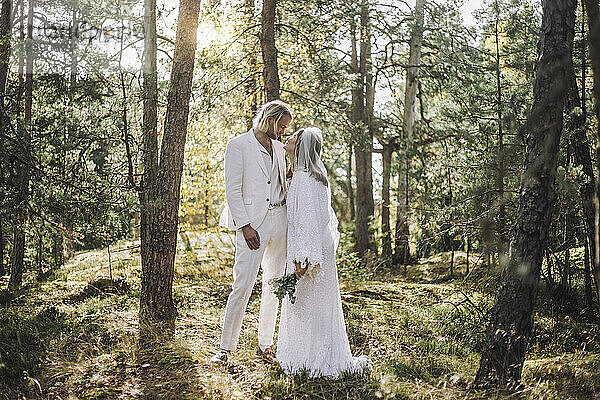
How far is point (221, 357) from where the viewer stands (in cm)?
480

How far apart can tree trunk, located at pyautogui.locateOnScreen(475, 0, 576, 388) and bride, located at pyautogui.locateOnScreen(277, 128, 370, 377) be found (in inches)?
47.6

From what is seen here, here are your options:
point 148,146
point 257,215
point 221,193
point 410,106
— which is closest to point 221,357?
point 257,215

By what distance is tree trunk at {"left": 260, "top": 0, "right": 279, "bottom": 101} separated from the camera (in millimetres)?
8257

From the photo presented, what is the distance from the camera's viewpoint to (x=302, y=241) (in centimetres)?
469

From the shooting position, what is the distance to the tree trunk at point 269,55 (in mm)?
8257

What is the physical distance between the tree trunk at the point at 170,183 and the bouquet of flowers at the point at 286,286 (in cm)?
211

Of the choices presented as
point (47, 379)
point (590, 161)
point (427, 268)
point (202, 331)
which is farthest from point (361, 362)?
point (427, 268)

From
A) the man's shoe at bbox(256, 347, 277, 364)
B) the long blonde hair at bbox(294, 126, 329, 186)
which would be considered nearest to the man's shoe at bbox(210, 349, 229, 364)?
the man's shoe at bbox(256, 347, 277, 364)

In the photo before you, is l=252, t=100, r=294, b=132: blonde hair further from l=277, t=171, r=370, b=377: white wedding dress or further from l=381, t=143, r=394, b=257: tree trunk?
l=381, t=143, r=394, b=257: tree trunk

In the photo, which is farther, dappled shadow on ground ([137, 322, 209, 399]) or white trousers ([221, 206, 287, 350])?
white trousers ([221, 206, 287, 350])

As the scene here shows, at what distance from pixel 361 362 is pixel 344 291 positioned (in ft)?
13.3

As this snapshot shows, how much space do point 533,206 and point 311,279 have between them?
1960mm

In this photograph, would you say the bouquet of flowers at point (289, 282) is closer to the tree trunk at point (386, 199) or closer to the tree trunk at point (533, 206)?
the tree trunk at point (533, 206)

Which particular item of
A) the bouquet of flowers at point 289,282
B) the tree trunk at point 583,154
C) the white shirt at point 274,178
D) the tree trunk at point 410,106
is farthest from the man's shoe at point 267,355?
the tree trunk at point 410,106
